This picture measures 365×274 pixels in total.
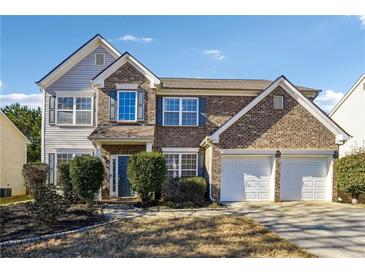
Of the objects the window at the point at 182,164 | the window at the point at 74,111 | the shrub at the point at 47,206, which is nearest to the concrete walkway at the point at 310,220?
the shrub at the point at 47,206

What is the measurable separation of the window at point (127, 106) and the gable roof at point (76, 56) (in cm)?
281

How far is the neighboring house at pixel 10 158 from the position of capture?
22781mm

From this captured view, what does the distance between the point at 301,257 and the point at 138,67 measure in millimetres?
13401

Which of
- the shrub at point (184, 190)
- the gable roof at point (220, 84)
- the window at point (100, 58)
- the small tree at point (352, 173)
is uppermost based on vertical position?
the window at point (100, 58)

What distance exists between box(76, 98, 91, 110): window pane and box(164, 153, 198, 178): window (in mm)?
5087

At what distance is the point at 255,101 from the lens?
17016 millimetres

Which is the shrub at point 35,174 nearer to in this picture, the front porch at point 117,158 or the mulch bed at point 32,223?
the front porch at point 117,158

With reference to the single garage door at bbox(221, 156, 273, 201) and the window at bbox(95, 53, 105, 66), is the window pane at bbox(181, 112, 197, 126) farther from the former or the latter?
the window at bbox(95, 53, 105, 66)

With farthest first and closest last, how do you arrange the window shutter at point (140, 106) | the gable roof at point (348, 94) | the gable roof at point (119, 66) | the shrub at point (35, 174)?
the gable roof at point (348, 94)
the window shutter at point (140, 106)
the gable roof at point (119, 66)
the shrub at point (35, 174)

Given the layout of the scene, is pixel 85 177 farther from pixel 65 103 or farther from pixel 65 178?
pixel 65 103

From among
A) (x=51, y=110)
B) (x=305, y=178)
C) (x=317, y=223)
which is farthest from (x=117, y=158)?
(x=317, y=223)

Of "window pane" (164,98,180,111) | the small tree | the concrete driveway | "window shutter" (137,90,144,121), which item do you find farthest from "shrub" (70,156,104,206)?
the small tree

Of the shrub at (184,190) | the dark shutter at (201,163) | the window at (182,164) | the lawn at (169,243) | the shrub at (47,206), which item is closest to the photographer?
the lawn at (169,243)

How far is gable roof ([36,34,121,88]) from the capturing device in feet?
64.1
